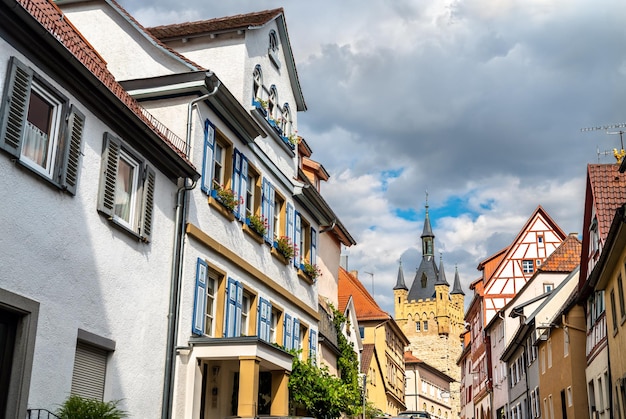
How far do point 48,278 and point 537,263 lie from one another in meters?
45.2

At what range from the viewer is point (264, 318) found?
19906mm

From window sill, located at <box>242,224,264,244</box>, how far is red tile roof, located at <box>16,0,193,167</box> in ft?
11.0

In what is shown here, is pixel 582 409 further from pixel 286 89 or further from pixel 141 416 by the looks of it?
pixel 141 416

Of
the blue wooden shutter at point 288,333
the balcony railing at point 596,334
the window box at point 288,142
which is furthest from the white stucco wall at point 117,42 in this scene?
the balcony railing at point 596,334

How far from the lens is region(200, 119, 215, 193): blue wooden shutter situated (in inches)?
669

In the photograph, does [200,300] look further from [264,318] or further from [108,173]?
[108,173]

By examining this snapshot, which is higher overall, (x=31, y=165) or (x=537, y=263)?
(x=537, y=263)

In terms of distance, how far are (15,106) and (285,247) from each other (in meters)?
11.4

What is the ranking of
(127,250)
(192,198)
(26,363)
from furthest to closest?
(192,198), (127,250), (26,363)

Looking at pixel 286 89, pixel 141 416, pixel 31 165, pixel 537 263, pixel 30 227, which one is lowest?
pixel 141 416

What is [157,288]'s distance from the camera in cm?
1488

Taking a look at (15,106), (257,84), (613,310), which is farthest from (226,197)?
(613,310)

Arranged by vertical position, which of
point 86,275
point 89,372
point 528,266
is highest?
point 528,266

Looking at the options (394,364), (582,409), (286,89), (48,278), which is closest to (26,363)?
(48,278)
